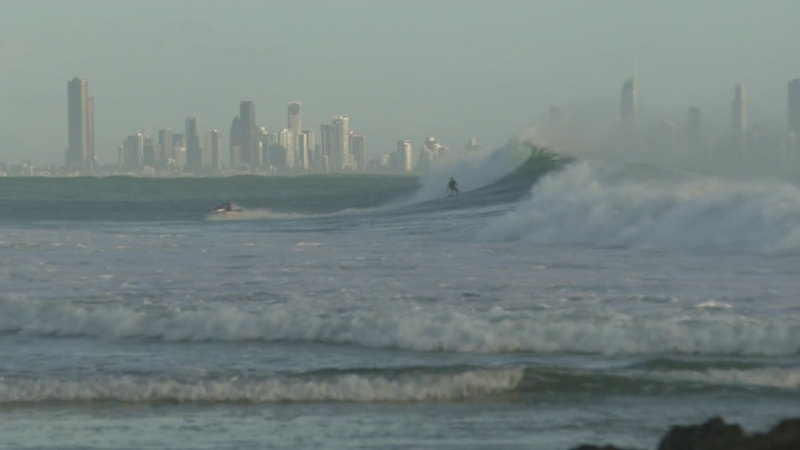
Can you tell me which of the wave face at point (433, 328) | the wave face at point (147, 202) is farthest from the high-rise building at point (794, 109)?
the wave face at point (433, 328)

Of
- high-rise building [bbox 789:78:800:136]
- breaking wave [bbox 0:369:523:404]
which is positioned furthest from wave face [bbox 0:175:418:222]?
breaking wave [bbox 0:369:523:404]

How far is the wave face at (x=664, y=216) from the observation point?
24906 millimetres

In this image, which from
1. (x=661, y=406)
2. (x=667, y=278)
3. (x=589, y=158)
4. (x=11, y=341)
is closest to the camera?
(x=661, y=406)

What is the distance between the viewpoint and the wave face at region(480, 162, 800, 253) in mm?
24906

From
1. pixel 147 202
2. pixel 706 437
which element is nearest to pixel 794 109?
pixel 147 202

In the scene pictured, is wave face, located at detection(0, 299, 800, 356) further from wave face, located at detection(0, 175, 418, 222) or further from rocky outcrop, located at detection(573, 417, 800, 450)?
wave face, located at detection(0, 175, 418, 222)

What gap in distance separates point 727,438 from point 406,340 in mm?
7028

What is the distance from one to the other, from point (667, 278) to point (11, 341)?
26.8 ft

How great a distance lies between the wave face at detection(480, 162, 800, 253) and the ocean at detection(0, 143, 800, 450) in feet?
0.35

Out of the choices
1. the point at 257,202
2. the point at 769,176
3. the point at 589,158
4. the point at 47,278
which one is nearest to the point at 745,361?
the point at 47,278

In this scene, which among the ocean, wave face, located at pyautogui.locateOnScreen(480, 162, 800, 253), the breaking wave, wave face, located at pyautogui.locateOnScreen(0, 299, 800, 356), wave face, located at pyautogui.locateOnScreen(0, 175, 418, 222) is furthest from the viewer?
wave face, located at pyautogui.locateOnScreen(0, 175, 418, 222)

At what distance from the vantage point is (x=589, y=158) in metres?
50.0

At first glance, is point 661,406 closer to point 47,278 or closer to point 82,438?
point 82,438

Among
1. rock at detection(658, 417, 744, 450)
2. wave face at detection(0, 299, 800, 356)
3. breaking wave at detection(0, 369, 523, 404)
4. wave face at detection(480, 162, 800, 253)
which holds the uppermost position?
wave face at detection(480, 162, 800, 253)
